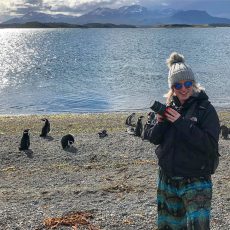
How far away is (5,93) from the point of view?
49.3 m

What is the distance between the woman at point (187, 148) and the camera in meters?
5.45

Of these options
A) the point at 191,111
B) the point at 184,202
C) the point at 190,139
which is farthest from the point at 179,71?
the point at 184,202

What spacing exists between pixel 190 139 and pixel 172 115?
1.08 ft

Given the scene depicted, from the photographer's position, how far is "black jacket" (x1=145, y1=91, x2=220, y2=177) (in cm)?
539

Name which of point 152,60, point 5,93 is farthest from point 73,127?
point 152,60

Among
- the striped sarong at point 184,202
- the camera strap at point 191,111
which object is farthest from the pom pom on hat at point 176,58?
the striped sarong at point 184,202

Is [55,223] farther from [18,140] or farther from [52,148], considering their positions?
[18,140]

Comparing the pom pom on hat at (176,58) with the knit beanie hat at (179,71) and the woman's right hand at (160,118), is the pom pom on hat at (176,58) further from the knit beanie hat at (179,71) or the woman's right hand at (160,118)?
the woman's right hand at (160,118)

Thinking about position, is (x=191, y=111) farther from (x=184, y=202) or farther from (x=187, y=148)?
(x=184, y=202)

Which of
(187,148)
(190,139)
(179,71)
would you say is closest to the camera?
(190,139)

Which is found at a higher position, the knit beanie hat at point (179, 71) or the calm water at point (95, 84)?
the knit beanie hat at point (179, 71)

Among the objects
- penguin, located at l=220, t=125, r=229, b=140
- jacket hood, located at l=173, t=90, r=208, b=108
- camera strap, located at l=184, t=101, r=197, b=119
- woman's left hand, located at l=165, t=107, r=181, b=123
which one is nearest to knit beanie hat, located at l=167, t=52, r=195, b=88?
jacket hood, located at l=173, t=90, r=208, b=108

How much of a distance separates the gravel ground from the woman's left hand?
3.78m

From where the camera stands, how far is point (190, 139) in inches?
212
